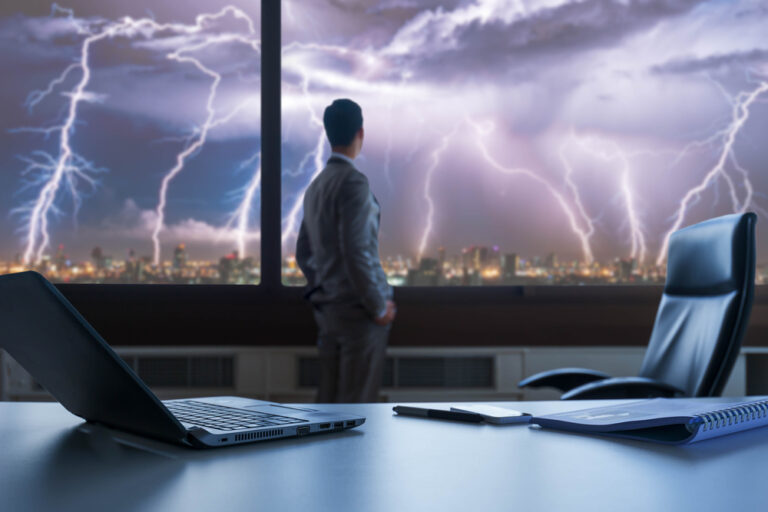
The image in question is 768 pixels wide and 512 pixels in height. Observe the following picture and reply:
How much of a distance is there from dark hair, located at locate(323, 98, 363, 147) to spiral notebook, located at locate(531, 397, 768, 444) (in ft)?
5.66

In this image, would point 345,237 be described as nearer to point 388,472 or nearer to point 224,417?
point 224,417

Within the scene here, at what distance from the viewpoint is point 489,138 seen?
3217 millimetres

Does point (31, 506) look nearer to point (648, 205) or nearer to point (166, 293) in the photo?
point (166, 293)

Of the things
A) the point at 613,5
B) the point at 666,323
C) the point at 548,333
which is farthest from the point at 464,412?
the point at 613,5

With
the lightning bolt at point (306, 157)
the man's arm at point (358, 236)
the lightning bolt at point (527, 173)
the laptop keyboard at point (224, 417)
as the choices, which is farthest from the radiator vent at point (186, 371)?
the laptop keyboard at point (224, 417)

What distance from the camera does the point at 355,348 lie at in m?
2.46

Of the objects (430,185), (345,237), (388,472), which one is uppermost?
(430,185)

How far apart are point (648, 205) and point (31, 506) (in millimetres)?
3109

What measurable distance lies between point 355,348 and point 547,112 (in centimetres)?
153

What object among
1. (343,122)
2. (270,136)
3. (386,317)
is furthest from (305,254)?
(270,136)

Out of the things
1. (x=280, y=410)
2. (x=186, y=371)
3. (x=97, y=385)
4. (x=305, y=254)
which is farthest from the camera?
(x=186, y=371)

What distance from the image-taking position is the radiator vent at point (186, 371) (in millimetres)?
3084

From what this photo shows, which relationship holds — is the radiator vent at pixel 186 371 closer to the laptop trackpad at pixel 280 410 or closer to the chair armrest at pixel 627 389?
the chair armrest at pixel 627 389

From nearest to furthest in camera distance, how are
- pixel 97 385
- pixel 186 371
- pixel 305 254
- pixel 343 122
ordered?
pixel 97 385 < pixel 343 122 < pixel 305 254 < pixel 186 371
